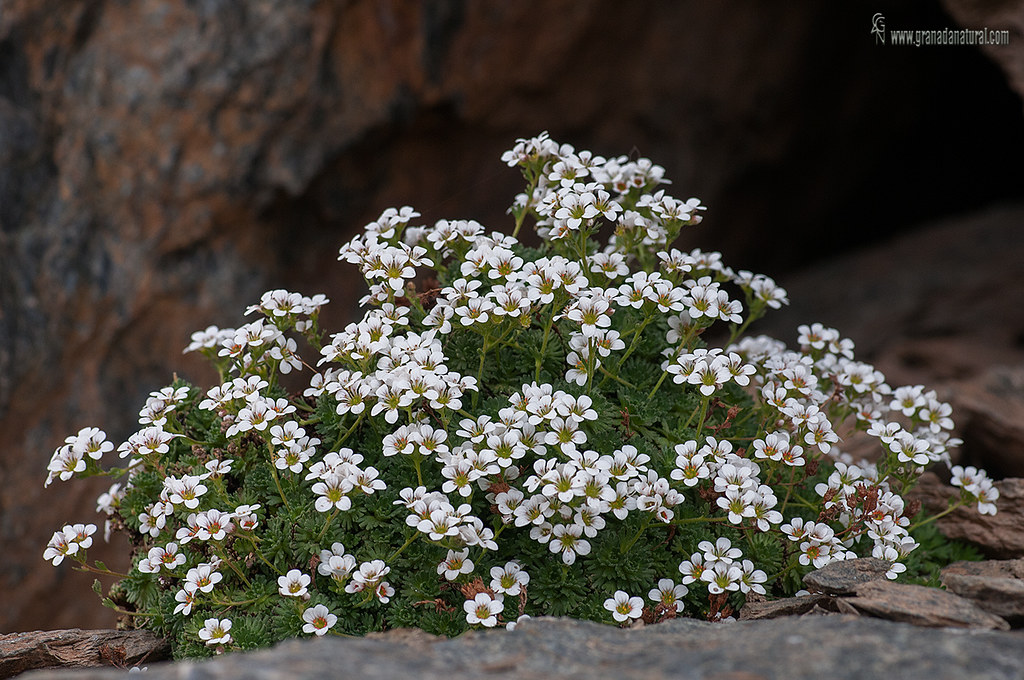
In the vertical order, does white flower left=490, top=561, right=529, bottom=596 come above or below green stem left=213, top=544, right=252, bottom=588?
below

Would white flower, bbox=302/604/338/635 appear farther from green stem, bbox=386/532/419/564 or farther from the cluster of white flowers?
green stem, bbox=386/532/419/564

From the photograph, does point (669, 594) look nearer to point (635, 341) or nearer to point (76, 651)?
point (635, 341)

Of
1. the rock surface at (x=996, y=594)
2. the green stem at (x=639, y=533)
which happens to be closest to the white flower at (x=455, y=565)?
the green stem at (x=639, y=533)

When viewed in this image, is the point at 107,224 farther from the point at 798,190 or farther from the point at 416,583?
the point at 798,190

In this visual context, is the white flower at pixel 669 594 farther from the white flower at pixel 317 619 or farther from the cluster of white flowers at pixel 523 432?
the white flower at pixel 317 619

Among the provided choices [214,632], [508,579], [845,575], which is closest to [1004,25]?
[845,575]

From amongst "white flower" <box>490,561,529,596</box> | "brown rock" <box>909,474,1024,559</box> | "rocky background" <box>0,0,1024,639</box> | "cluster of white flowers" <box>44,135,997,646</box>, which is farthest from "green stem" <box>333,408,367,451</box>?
"brown rock" <box>909,474,1024,559</box>
